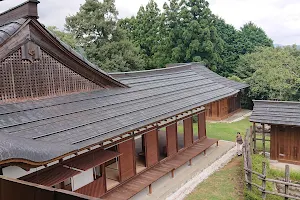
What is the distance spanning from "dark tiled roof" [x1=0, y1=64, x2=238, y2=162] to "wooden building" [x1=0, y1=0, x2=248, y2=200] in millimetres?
22

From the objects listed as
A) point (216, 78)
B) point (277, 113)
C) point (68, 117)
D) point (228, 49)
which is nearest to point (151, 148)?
point (68, 117)

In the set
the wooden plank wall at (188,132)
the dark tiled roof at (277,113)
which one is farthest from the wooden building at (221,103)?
the wooden plank wall at (188,132)

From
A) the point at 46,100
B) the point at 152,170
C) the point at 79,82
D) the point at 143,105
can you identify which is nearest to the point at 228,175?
the point at 152,170

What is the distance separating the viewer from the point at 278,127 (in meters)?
13.3

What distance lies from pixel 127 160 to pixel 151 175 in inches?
49.9

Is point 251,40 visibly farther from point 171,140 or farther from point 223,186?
point 223,186

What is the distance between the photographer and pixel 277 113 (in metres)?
13.5

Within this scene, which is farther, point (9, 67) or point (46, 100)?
point (46, 100)

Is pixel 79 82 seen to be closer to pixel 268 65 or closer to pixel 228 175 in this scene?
pixel 228 175

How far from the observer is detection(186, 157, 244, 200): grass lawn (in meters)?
9.62

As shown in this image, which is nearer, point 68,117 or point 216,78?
point 68,117

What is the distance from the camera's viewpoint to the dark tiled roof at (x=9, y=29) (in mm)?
6750

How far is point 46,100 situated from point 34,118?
1.11 metres

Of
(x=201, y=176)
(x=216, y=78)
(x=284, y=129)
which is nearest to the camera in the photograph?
(x=201, y=176)
